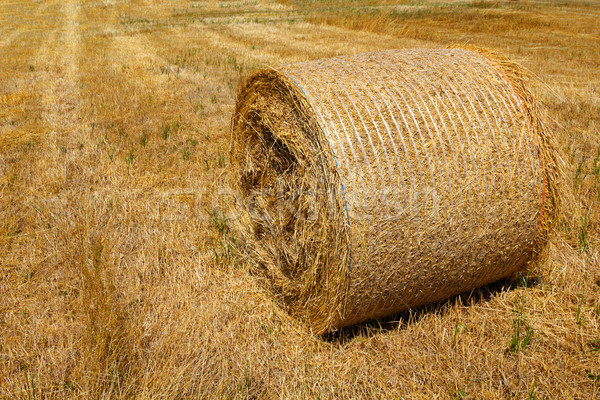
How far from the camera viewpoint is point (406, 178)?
3084mm

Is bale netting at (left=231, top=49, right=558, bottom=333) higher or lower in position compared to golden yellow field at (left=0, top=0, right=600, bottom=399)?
higher

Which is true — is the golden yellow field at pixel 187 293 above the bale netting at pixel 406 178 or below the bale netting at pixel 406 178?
below

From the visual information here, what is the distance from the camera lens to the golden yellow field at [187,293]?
2.96 meters

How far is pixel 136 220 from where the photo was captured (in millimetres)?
4898

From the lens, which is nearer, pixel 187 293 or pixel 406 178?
pixel 406 178

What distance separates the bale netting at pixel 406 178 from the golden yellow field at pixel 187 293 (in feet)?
0.97

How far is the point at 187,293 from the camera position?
385 cm

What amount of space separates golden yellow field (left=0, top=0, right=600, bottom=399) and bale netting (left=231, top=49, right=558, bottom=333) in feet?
0.97

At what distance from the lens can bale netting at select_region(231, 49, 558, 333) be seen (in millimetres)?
3055

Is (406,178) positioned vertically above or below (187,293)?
above

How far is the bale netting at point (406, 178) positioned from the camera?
3055mm

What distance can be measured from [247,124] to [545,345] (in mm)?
3000

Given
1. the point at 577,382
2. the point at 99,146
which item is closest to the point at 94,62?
the point at 99,146

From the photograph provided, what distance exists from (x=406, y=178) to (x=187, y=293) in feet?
6.29
